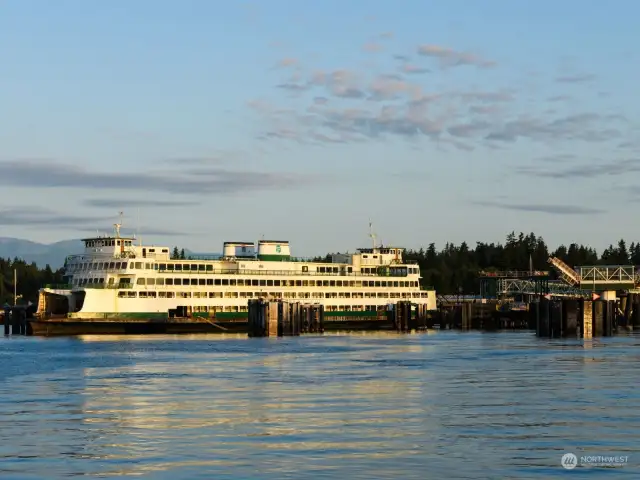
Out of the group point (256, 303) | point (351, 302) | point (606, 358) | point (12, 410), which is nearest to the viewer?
point (12, 410)

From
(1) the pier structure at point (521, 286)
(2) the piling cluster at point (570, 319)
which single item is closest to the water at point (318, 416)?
(2) the piling cluster at point (570, 319)

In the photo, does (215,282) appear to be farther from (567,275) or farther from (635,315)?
(635,315)

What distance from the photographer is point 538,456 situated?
1211 inches

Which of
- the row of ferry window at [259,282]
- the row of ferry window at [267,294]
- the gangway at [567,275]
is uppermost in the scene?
the gangway at [567,275]

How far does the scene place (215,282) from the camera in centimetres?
11969

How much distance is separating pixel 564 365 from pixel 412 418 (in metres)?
25.0

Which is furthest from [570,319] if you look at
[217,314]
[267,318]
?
[217,314]

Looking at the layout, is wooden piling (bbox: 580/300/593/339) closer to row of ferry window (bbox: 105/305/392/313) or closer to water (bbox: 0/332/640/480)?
water (bbox: 0/332/640/480)

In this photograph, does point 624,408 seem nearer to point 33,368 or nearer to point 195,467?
point 195,467

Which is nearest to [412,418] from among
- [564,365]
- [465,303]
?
[564,365]

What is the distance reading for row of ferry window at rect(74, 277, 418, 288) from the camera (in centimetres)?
11488

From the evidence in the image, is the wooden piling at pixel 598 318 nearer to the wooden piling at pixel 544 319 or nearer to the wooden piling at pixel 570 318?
the wooden piling at pixel 570 318
